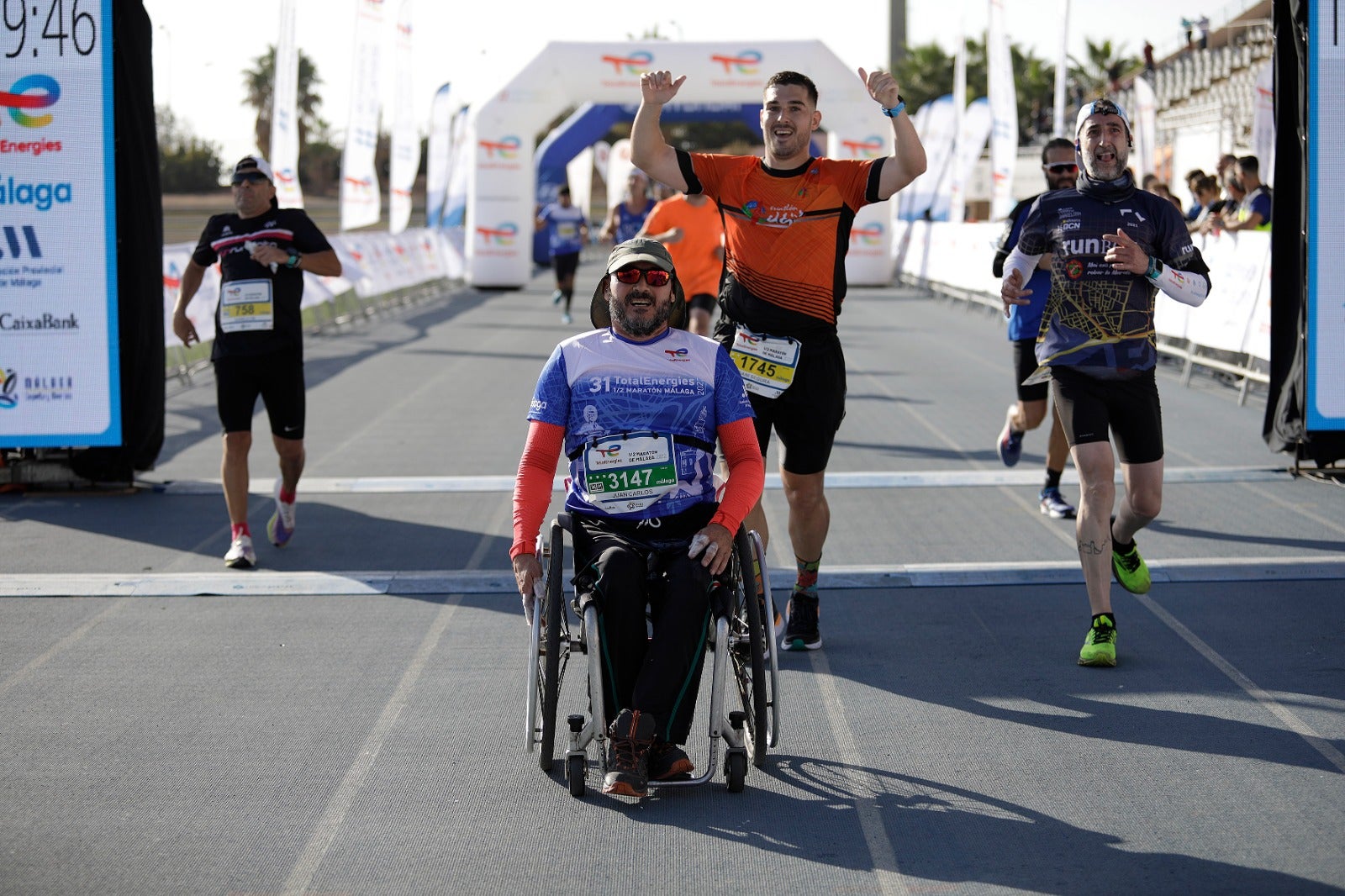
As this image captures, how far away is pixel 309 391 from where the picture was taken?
43.9 ft

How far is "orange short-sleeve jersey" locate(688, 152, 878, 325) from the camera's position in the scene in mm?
5105

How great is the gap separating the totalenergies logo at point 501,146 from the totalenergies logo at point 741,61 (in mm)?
4105

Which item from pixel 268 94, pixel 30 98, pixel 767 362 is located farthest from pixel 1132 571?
pixel 268 94

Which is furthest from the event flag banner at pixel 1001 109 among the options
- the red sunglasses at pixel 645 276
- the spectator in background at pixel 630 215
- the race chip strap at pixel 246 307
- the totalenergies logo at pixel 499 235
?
the red sunglasses at pixel 645 276

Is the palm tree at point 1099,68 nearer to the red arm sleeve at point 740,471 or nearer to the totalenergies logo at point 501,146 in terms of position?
the totalenergies logo at point 501,146

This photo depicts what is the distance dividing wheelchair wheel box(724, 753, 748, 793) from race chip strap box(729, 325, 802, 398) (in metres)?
1.57

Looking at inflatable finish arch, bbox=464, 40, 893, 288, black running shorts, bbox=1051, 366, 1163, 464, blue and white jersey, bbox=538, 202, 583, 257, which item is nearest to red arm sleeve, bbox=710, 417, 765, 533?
black running shorts, bbox=1051, 366, 1163, 464

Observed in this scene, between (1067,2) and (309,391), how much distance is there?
17364mm

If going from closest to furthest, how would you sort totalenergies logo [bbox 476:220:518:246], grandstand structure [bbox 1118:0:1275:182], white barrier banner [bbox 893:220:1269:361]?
white barrier banner [bbox 893:220:1269:361] → totalenergies logo [bbox 476:220:518:246] → grandstand structure [bbox 1118:0:1275:182]

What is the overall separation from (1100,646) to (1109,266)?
1295mm

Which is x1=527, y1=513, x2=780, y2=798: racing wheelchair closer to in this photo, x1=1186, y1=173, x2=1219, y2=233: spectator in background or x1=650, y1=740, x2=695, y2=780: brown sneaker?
x1=650, y1=740, x2=695, y2=780: brown sneaker

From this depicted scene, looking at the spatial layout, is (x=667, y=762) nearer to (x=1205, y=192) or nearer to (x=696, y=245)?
(x=696, y=245)

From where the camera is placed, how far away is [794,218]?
5.12 m

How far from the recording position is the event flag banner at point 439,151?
3222 cm
